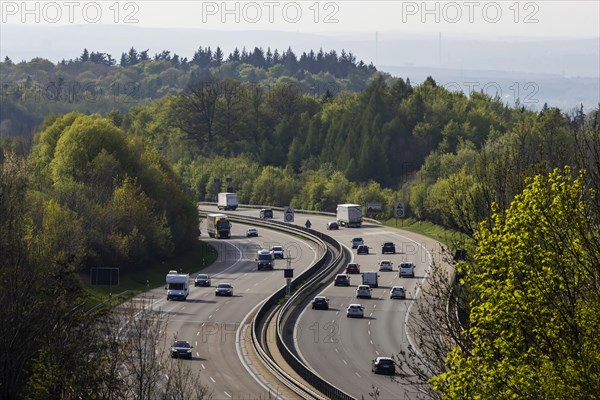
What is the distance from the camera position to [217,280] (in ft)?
325

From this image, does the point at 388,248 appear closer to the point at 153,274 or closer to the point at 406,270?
the point at 406,270

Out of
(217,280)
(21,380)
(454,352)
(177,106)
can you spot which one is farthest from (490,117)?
(454,352)

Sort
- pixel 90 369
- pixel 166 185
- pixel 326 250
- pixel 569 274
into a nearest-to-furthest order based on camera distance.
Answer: pixel 569 274
pixel 90 369
pixel 326 250
pixel 166 185

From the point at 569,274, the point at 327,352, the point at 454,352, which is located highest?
the point at 569,274

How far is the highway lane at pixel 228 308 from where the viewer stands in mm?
58344

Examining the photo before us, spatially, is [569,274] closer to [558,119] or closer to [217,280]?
[217,280]

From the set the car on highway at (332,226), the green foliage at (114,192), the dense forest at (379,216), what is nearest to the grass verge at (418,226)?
the dense forest at (379,216)

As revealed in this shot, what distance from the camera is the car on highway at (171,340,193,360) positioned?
62000 millimetres

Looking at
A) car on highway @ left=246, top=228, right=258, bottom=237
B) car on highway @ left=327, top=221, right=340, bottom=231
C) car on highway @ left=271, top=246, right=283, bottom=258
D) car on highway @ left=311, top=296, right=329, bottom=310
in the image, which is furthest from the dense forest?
car on highway @ left=327, top=221, right=340, bottom=231

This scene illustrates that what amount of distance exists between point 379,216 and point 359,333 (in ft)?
273

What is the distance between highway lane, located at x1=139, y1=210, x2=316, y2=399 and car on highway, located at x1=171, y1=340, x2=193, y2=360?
22.4 inches

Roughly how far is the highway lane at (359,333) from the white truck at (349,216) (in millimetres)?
25816

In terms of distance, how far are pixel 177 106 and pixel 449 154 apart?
4649 cm

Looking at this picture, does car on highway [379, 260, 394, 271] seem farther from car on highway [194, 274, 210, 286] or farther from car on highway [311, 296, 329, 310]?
car on highway [311, 296, 329, 310]
